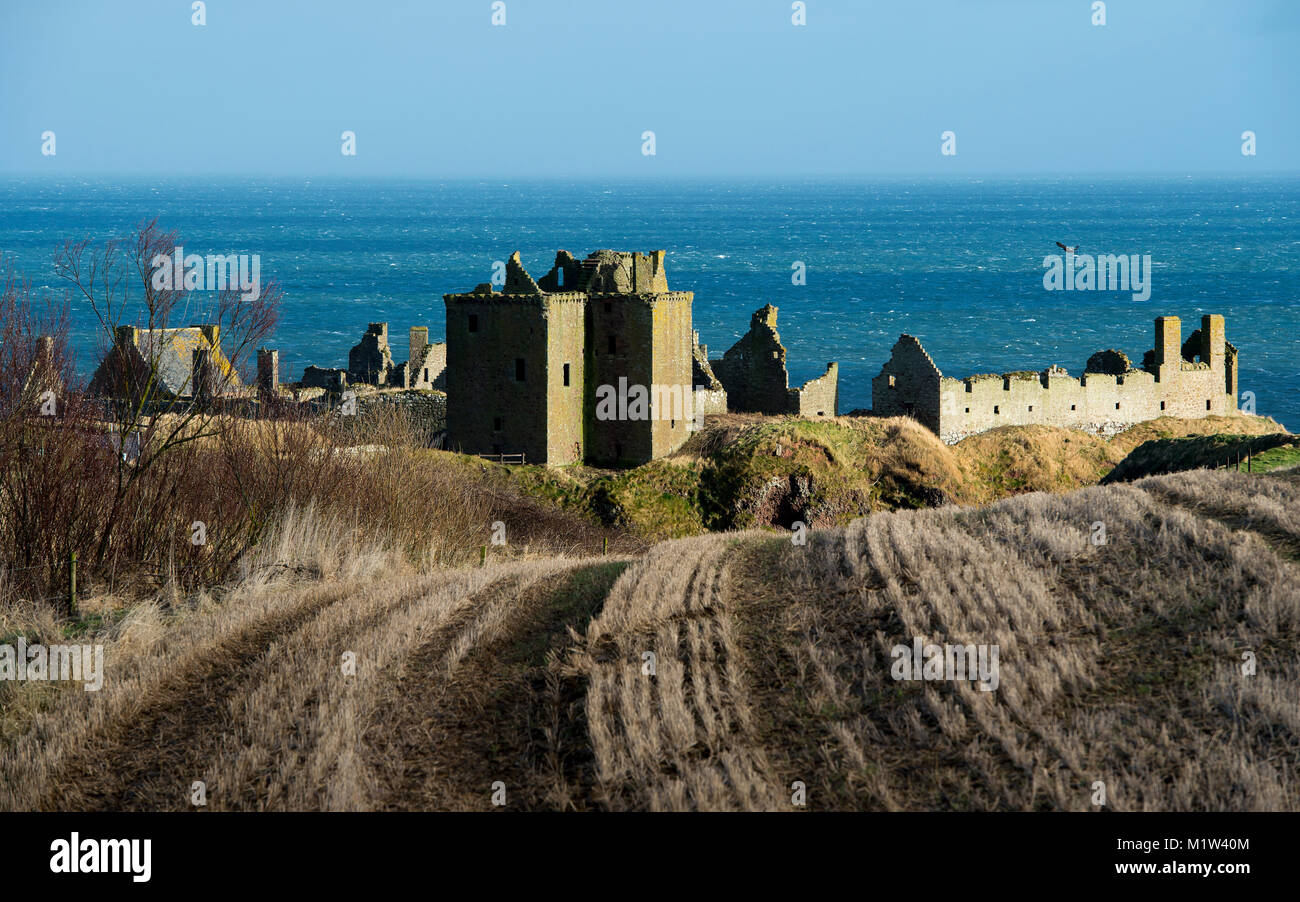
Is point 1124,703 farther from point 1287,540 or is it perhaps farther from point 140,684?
point 140,684

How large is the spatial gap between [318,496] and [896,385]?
40487mm

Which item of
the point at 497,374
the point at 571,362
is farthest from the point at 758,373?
the point at 497,374

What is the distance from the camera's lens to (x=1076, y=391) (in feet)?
213

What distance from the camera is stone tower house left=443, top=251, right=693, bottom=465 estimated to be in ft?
171

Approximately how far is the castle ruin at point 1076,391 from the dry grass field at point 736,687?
42.1m

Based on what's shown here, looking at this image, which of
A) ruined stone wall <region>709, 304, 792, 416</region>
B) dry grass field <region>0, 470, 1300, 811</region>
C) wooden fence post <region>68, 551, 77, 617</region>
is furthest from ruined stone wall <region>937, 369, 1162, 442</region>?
wooden fence post <region>68, 551, 77, 617</region>

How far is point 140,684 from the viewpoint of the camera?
14.9 m

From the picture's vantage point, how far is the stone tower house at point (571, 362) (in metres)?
52.2

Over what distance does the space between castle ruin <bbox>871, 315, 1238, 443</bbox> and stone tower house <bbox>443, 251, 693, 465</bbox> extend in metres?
12.5

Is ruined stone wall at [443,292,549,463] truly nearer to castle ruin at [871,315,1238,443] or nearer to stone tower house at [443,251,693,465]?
stone tower house at [443,251,693,465]

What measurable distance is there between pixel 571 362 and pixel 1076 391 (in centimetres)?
2618

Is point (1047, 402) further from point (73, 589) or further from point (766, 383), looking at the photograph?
point (73, 589)

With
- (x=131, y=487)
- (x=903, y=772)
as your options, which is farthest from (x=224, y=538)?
(x=903, y=772)

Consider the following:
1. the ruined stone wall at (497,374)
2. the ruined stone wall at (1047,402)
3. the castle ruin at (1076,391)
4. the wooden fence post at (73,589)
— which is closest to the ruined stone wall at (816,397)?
the castle ruin at (1076,391)
